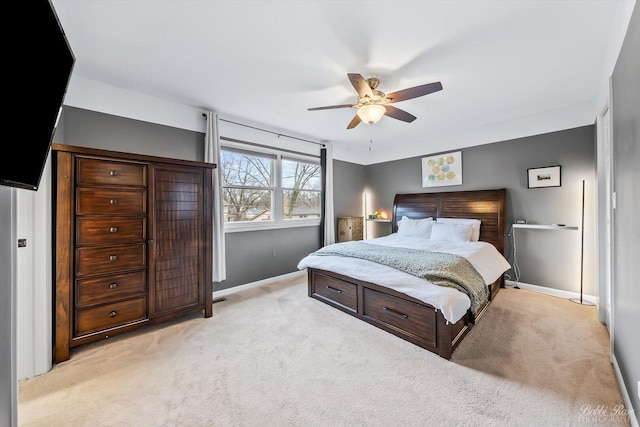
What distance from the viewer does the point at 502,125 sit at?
151 inches

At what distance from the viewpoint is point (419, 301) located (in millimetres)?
2211

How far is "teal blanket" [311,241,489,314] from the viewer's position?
2207mm

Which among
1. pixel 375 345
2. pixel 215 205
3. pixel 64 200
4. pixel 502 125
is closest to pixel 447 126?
pixel 502 125

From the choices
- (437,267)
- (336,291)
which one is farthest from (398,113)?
(336,291)

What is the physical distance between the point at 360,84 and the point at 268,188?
8.00 ft

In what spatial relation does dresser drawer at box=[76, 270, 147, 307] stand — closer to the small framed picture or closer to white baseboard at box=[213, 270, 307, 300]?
white baseboard at box=[213, 270, 307, 300]

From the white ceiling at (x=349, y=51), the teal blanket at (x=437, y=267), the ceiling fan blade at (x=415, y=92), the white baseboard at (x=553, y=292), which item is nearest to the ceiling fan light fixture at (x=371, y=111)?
the ceiling fan blade at (x=415, y=92)

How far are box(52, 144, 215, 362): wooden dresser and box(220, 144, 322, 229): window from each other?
0.94 m

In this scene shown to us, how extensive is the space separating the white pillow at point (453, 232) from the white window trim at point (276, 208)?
7.00 ft

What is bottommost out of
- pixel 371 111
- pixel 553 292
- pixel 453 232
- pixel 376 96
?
pixel 553 292

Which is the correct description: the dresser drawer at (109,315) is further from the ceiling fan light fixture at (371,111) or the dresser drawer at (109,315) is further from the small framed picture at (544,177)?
the small framed picture at (544,177)

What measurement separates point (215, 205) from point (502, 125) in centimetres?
443

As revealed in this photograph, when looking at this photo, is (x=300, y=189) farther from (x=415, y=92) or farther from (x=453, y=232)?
(x=415, y=92)

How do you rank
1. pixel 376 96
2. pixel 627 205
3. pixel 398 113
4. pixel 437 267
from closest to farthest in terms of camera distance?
pixel 627 205
pixel 437 267
pixel 376 96
pixel 398 113
